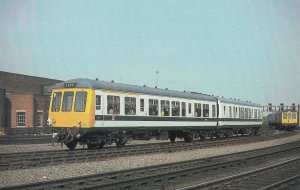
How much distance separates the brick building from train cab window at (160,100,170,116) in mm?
32731

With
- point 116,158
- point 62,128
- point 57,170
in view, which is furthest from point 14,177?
point 62,128

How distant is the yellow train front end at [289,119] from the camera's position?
63.2 meters

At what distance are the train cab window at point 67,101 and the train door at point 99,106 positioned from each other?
1.34 metres

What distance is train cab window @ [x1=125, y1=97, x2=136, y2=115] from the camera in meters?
21.7

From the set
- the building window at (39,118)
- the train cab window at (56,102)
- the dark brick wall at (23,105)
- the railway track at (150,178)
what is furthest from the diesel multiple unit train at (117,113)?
the building window at (39,118)

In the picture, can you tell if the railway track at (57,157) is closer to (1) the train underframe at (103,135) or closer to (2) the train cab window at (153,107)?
(1) the train underframe at (103,135)

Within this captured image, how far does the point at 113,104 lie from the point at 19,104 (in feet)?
Answer: 124

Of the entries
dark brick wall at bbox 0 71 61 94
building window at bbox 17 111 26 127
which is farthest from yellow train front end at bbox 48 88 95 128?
dark brick wall at bbox 0 71 61 94

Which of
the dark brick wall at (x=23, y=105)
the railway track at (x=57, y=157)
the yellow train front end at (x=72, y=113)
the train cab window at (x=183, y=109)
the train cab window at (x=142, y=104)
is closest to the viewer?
the railway track at (x=57, y=157)

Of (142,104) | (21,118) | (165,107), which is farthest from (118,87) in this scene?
(21,118)

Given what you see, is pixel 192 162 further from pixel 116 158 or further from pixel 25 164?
Result: pixel 25 164

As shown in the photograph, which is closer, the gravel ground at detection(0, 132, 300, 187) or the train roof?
the gravel ground at detection(0, 132, 300, 187)

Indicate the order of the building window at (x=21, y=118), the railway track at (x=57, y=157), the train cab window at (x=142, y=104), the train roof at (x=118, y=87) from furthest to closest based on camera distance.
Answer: the building window at (x=21, y=118), the train cab window at (x=142, y=104), the train roof at (x=118, y=87), the railway track at (x=57, y=157)

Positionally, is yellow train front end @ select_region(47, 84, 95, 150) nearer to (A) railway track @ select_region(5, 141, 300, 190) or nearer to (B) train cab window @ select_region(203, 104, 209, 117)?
(A) railway track @ select_region(5, 141, 300, 190)
